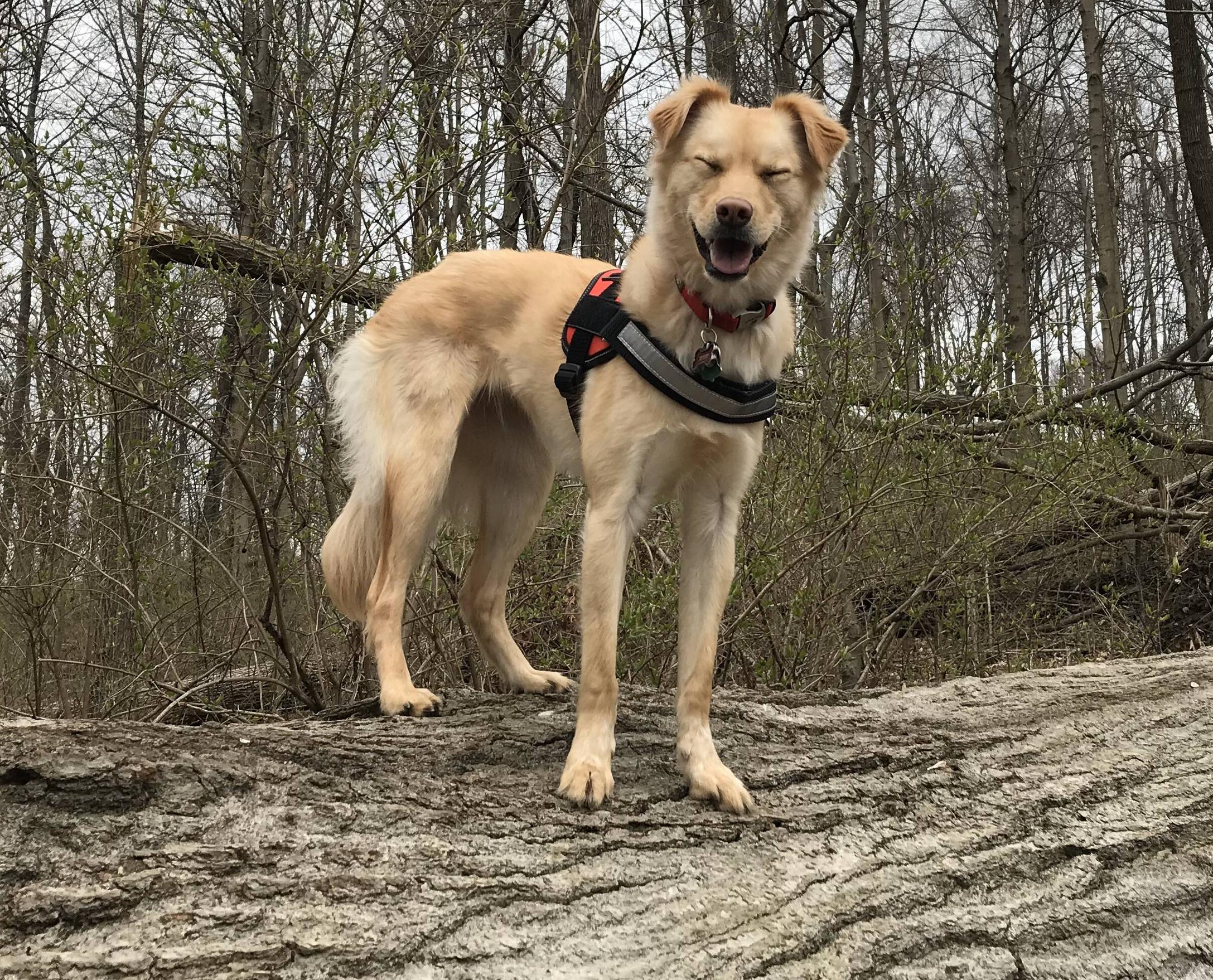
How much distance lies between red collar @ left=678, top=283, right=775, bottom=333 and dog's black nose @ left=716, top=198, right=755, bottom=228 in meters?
0.27

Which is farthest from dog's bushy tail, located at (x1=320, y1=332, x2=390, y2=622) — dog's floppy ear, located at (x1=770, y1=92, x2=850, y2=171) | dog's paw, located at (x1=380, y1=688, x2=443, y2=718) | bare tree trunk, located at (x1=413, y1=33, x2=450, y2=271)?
dog's floppy ear, located at (x1=770, y1=92, x2=850, y2=171)

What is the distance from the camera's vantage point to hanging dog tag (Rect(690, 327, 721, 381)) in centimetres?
274

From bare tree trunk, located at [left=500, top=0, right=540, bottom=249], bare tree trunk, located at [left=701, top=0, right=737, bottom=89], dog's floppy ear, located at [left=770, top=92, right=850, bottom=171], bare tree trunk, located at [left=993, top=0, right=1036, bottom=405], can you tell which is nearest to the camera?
dog's floppy ear, located at [left=770, top=92, right=850, bottom=171]

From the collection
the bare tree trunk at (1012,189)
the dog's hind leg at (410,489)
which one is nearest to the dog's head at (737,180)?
the dog's hind leg at (410,489)

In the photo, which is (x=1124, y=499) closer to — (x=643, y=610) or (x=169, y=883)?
(x=643, y=610)

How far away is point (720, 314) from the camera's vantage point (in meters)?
2.81

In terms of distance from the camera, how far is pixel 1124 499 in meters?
5.96

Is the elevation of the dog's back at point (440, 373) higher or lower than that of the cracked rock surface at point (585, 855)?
higher

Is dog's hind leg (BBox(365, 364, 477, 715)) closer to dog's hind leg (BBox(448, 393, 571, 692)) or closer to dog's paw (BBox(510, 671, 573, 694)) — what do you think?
dog's hind leg (BBox(448, 393, 571, 692))

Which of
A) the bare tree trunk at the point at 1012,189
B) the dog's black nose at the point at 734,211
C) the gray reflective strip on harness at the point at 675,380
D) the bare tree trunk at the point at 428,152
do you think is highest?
the bare tree trunk at the point at 1012,189

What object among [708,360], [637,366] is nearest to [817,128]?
[708,360]

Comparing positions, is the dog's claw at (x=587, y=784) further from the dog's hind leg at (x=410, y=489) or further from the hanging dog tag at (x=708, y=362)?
Result: the hanging dog tag at (x=708, y=362)

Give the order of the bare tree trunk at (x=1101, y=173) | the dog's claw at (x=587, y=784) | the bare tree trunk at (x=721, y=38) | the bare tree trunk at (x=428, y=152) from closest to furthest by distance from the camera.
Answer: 1. the dog's claw at (x=587, y=784)
2. the bare tree trunk at (x=428, y=152)
3. the bare tree trunk at (x=721, y=38)
4. the bare tree trunk at (x=1101, y=173)

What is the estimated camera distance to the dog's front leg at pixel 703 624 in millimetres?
2492
